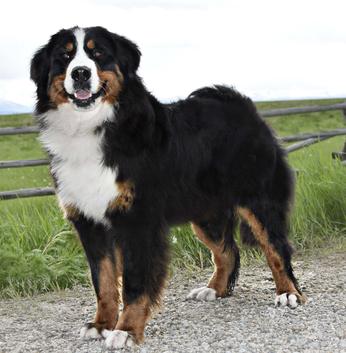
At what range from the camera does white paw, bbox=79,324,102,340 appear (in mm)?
4562

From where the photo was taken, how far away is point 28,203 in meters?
7.93

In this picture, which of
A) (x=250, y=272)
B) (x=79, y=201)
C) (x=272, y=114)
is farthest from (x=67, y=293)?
(x=272, y=114)

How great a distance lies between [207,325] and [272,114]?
5412 millimetres

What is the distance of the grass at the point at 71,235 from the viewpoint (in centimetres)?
632

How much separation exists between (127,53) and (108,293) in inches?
59.3

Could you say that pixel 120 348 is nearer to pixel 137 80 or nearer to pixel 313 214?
pixel 137 80

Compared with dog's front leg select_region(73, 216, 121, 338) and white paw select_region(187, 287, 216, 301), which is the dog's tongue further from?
white paw select_region(187, 287, 216, 301)

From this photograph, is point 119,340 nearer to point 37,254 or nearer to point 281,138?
point 37,254

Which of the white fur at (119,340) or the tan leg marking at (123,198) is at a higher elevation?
the tan leg marking at (123,198)

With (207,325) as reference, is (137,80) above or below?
above

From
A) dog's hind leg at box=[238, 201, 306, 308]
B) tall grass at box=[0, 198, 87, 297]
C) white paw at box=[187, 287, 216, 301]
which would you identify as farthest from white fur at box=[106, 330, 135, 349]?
tall grass at box=[0, 198, 87, 297]

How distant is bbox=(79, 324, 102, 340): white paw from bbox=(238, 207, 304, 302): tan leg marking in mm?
1376

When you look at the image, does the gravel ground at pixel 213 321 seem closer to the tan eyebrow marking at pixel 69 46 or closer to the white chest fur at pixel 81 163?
the white chest fur at pixel 81 163

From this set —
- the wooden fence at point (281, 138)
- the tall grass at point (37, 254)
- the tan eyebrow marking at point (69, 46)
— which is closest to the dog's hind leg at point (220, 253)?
the tall grass at point (37, 254)
